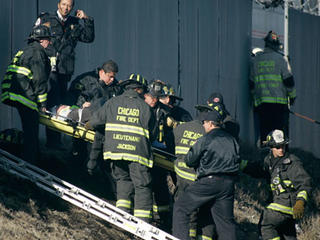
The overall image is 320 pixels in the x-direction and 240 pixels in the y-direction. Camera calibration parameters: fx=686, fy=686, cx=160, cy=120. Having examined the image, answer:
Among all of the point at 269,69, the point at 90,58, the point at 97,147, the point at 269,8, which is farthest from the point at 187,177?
the point at 269,8

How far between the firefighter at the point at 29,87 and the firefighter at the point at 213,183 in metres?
2.13

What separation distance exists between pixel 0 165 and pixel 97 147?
1.30 m

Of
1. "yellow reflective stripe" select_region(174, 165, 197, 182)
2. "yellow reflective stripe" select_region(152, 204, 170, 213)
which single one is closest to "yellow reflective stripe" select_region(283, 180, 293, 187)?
"yellow reflective stripe" select_region(174, 165, 197, 182)

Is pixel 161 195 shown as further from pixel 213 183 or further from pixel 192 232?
pixel 213 183

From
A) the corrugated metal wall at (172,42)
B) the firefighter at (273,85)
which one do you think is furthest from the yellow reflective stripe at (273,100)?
the corrugated metal wall at (172,42)

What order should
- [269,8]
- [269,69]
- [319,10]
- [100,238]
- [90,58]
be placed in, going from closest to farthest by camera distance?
1. [100,238]
2. [90,58]
3. [269,69]
4. [269,8]
5. [319,10]

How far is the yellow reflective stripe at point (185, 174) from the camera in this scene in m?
9.09

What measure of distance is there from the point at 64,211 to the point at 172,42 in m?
4.97

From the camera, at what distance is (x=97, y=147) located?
30.3 feet

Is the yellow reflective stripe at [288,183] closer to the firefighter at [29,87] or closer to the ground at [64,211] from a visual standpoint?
the ground at [64,211]

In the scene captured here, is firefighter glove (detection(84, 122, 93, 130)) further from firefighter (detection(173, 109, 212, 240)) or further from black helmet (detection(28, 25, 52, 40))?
black helmet (detection(28, 25, 52, 40))

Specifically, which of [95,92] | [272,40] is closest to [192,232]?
[95,92]

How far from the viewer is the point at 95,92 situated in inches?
393

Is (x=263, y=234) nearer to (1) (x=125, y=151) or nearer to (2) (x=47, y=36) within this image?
(1) (x=125, y=151)
